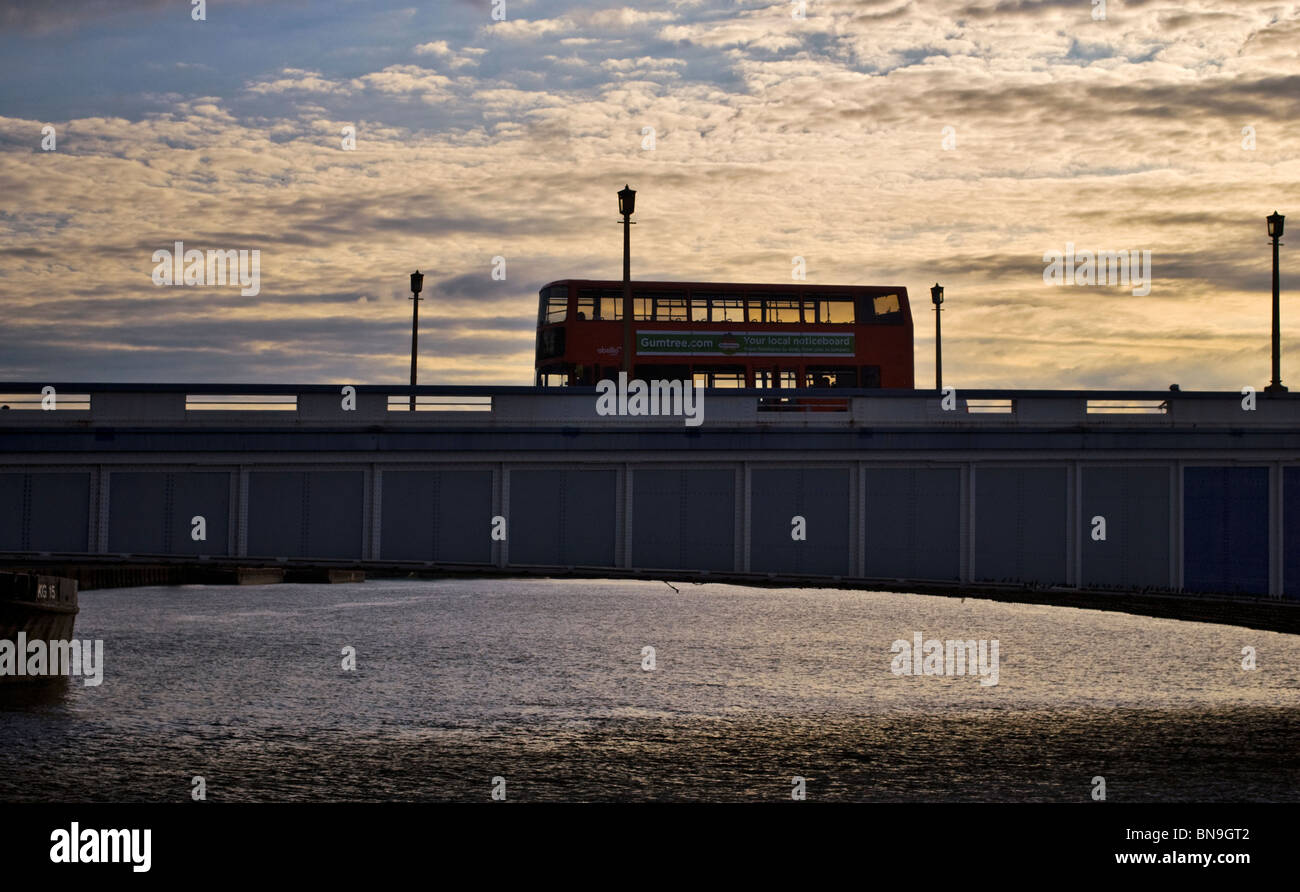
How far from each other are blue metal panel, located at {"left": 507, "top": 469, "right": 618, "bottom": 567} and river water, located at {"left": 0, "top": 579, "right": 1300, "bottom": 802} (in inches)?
127

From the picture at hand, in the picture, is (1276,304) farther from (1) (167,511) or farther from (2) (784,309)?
(1) (167,511)

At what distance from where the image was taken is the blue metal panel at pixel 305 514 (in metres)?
26.2

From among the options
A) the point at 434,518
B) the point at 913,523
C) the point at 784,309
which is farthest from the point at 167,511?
the point at 784,309

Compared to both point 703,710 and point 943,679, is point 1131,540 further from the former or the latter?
point 703,710

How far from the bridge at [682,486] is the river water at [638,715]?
3.12 m

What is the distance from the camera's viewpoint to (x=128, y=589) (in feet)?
208

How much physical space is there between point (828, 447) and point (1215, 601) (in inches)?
360

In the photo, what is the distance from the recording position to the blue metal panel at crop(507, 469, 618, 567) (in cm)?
2695

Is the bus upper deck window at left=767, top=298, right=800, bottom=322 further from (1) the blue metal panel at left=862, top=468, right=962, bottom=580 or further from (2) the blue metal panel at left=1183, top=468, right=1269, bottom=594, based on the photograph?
(2) the blue metal panel at left=1183, top=468, right=1269, bottom=594

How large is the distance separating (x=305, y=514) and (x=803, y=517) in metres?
9.89

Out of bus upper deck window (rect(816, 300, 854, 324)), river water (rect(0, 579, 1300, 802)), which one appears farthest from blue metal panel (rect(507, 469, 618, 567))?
bus upper deck window (rect(816, 300, 854, 324))

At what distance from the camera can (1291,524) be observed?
1220 inches
